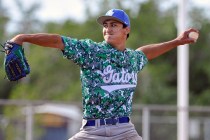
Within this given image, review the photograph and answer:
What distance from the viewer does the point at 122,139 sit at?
7.47 m

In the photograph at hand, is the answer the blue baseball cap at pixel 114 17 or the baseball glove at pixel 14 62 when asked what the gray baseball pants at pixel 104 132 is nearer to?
the baseball glove at pixel 14 62

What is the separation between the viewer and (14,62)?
22.7 ft

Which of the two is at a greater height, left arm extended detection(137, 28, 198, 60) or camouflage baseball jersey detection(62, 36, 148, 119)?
left arm extended detection(137, 28, 198, 60)

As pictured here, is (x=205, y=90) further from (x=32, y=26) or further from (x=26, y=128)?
(x=26, y=128)

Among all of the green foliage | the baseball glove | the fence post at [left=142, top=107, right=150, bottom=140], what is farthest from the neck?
the green foliage

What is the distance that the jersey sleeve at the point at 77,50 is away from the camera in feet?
23.3

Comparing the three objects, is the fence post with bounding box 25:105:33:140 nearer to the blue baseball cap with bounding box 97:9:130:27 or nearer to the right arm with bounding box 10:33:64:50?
the blue baseball cap with bounding box 97:9:130:27

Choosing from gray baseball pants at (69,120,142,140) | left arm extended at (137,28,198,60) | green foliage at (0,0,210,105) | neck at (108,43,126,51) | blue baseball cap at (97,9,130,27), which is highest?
green foliage at (0,0,210,105)

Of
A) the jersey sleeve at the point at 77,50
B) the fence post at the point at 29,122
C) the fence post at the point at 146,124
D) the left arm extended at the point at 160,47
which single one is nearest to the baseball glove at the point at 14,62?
the jersey sleeve at the point at 77,50

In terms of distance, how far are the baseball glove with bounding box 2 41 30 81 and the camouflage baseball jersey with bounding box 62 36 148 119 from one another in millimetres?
450

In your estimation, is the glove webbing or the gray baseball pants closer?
the glove webbing

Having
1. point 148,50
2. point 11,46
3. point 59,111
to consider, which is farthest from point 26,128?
point 59,111

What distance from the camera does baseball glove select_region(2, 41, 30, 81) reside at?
6.82 meters

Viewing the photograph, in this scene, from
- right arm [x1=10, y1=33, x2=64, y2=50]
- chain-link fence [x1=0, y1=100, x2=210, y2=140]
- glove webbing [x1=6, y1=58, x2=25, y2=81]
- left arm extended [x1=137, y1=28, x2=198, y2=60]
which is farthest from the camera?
chain-link fence [x1=0, y1=100, x2=210, y2=140]
